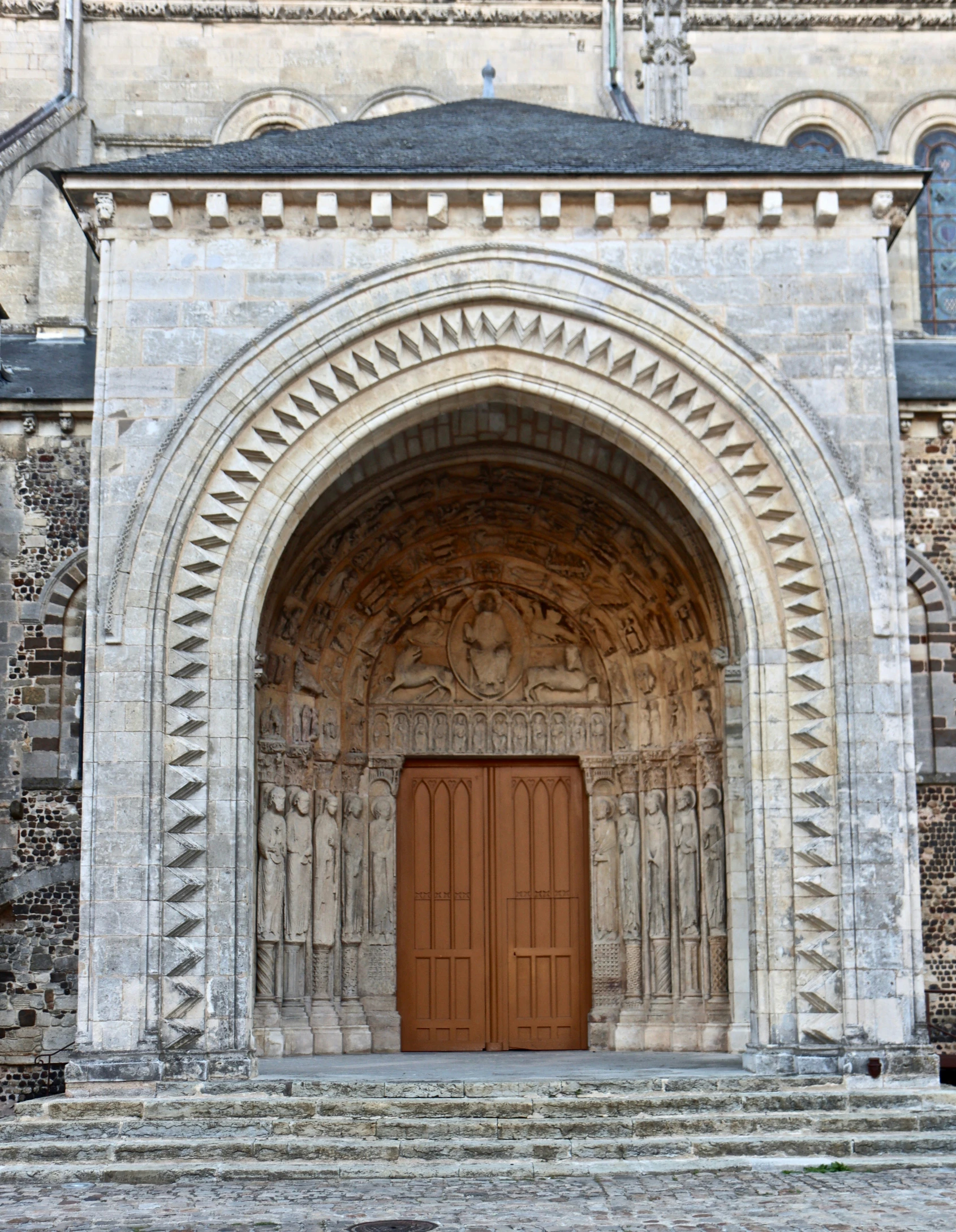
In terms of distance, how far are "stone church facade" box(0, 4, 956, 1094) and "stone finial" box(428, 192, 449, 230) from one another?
0.06ft

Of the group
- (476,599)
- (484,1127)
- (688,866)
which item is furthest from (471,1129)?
(476,599)

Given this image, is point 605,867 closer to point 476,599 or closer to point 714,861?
point 714,861

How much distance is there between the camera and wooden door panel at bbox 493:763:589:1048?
539 inches

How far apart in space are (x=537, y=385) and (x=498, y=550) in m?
2.64

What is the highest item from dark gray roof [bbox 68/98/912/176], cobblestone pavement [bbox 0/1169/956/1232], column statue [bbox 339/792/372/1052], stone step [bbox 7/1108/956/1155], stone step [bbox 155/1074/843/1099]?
dark gray roof [bbox 68/98/912/176]

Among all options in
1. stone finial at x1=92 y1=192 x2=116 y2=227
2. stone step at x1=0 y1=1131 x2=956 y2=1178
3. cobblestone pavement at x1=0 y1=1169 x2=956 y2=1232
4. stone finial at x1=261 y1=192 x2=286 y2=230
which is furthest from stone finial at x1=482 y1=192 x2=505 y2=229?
cobblestone pavement at x1=0 y1=1169 x2=956 y2=1232

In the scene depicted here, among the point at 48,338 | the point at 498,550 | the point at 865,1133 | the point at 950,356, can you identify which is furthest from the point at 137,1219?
the point at 950,356

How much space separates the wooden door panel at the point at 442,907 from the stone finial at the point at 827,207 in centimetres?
556

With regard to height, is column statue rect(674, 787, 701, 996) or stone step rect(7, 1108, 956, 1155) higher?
column statue rect(674, 787, 701, 996)

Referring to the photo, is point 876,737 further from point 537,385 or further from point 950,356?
point 950,356

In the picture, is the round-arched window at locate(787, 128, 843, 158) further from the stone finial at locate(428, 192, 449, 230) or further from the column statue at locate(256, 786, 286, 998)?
the column statue at locate(256, 786, 286, 998)

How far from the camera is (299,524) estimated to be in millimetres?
12305

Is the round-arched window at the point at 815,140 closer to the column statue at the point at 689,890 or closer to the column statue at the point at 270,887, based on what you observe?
the column statue at the point at 689,890

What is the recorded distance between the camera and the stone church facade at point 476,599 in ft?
35.5
